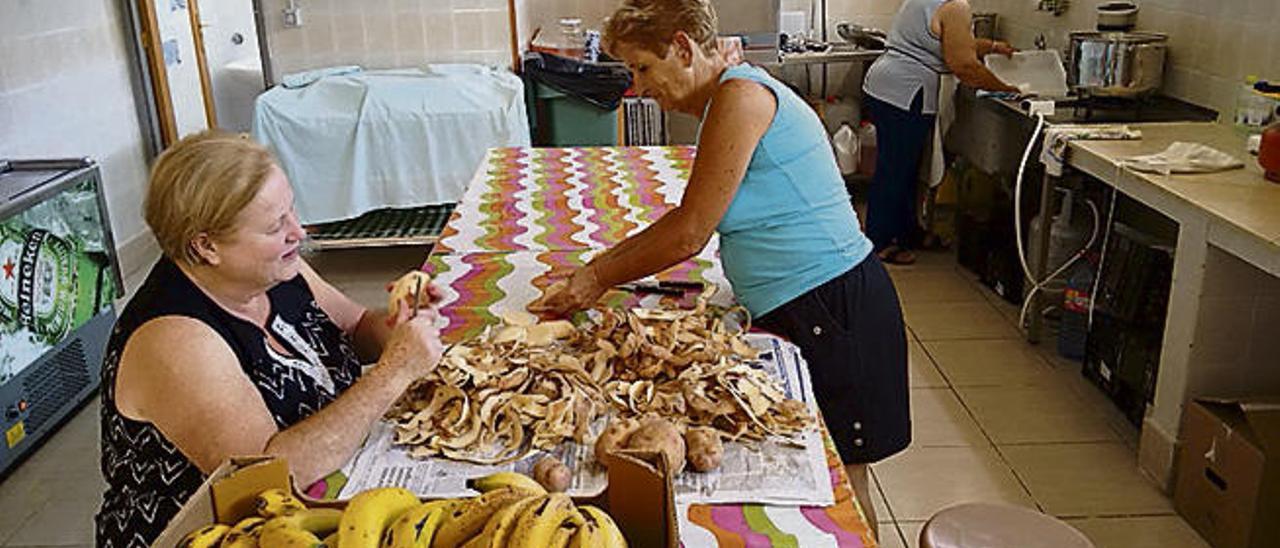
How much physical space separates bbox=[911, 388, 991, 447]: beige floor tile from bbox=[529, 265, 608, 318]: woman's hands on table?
4.63ft

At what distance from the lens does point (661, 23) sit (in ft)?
6.00

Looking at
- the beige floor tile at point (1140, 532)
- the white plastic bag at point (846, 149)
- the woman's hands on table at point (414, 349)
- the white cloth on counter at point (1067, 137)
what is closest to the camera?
the woman's hands on table at point (414, 349)

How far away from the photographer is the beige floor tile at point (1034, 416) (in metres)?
3.16

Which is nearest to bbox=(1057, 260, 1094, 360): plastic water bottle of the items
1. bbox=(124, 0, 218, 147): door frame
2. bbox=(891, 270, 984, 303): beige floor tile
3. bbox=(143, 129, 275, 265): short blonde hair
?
bbox=(891, 270, 984, 303): beige floor tile

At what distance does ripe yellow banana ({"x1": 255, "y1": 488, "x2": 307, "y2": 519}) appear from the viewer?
993 millimetres

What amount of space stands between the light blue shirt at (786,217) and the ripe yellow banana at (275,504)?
1.04 meters

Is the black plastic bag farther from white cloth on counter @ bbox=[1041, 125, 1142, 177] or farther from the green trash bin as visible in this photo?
white cloth on counter @ bbox=[1041, 125, 1142, 177]

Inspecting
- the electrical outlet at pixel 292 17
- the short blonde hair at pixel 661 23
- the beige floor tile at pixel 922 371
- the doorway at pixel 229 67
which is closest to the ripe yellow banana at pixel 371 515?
the short blonde hair at pixel 661 23

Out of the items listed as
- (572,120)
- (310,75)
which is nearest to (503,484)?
(572,120)

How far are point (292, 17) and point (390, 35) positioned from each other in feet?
1.53

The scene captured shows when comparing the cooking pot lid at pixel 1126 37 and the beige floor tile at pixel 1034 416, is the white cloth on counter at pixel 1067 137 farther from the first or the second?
the beige floor tile at pixel 1034 416

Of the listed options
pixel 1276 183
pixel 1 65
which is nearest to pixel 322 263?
pixel 1 65

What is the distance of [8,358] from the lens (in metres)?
2.96

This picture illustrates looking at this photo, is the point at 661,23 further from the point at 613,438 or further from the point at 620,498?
the point at 620,498
